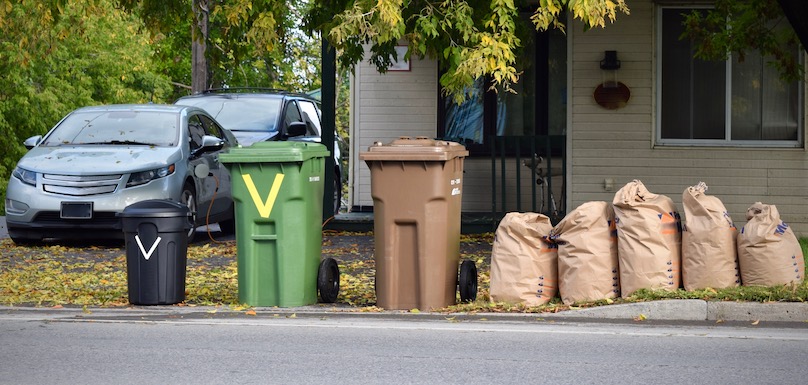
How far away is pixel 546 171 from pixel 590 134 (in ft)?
2.56

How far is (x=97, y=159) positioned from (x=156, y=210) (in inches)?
176

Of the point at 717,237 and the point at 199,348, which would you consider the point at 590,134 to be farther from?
the point at 199,348

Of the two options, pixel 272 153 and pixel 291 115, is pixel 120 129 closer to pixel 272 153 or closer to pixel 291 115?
pixel 291 115

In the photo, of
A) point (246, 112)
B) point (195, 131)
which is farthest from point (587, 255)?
point (246, 112)

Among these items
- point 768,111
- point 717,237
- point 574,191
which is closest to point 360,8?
point 717,237

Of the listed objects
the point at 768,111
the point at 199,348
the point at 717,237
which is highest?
the point at 768,111

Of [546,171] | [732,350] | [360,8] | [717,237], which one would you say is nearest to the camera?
[732,350]

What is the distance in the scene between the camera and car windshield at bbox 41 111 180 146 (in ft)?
46.9

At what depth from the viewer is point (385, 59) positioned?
14.5 m

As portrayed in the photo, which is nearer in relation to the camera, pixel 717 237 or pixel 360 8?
pixel 717 237

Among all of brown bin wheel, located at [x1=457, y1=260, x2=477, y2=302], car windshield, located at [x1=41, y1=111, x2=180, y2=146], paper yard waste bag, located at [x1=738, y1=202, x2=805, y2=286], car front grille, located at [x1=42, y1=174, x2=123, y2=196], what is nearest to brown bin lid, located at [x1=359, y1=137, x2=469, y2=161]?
brown bin wheel, located at [x1=457, y1=260, x2=477, y2=302]

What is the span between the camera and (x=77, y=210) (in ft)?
44.1

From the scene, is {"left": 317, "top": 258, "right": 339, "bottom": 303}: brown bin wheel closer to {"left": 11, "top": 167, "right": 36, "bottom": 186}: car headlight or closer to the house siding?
{"left": 11, "top": 167, "right": 36, "bottom": 186}: car headlight

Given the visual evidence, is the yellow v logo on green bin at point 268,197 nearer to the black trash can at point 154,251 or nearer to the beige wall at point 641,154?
the black trash can at point 154,251
